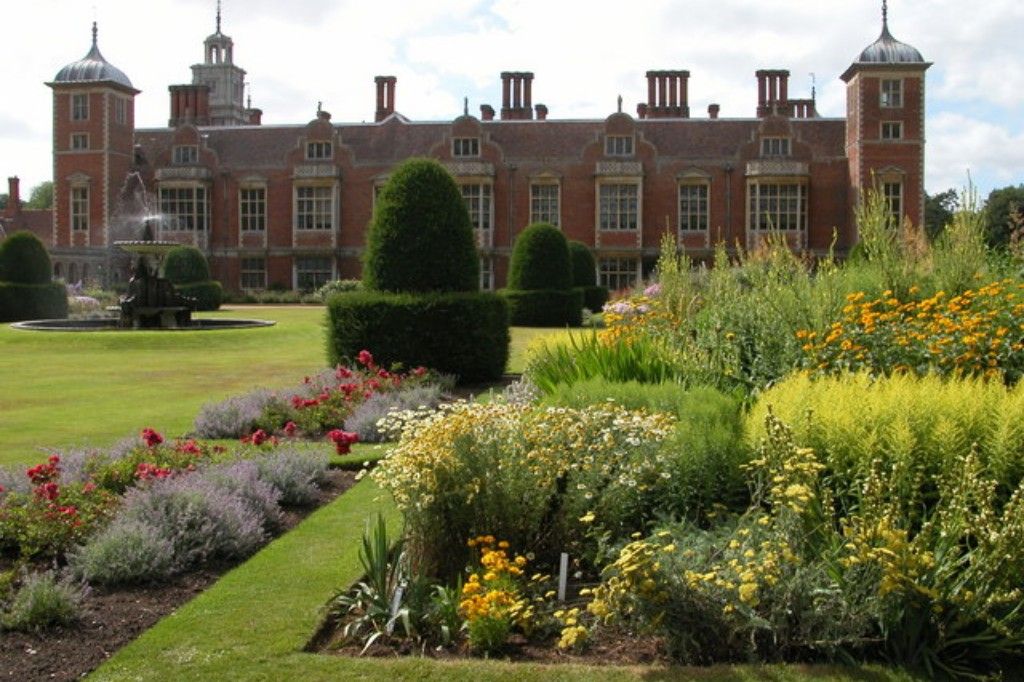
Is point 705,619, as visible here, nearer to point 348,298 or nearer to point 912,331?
point 912,331

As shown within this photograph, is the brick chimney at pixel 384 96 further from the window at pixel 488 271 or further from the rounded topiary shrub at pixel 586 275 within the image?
the rounded topiary shrub at pixel 586 275

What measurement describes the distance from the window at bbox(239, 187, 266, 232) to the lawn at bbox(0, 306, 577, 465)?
67.0ft

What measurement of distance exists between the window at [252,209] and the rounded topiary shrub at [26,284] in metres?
15.2

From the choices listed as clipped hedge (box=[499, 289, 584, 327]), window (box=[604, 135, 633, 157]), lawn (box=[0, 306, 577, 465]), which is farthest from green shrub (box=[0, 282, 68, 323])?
window (box=[604, 135, 633, 157])

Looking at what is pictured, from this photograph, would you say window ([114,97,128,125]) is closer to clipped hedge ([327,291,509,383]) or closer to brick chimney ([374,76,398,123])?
brick chimney ([374,76,398,123])

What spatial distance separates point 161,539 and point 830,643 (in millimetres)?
3156

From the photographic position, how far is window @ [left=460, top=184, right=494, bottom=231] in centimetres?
3962

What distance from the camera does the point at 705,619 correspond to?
13.3 feet

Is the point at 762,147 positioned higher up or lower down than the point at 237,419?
higher up

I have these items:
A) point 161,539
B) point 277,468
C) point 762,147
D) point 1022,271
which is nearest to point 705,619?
point 161,539

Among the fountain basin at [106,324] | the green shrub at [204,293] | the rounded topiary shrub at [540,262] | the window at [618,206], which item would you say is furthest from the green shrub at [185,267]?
the window at [618,206]

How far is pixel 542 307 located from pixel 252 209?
2048 centimetres

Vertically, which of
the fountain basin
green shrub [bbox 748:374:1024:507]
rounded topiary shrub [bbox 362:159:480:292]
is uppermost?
rounded topiary shrub [bbox 362:159:480:292]

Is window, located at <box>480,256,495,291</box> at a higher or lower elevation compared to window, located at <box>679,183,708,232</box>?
lower
